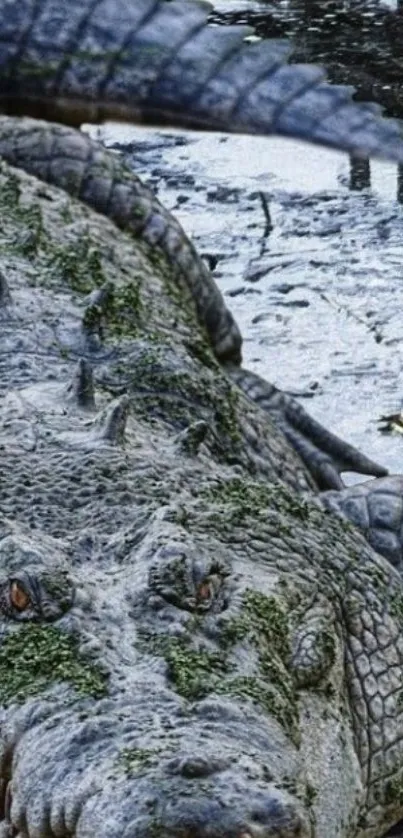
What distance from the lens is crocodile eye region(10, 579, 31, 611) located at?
142 inches

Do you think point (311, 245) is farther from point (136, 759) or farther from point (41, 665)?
point (136, 759)

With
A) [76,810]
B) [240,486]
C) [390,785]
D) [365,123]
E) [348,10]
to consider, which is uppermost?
[365,123]

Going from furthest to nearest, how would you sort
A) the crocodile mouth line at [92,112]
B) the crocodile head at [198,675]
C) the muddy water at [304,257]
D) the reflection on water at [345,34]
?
the reflection on water at [345,34] → the muddy water at [304,257] → the crocodile mouth line at [92,112] → the crocodile head at [198,675]

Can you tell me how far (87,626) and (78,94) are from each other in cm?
221

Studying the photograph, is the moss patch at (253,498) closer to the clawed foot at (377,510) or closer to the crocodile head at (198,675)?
the crocodile head at (198,675)

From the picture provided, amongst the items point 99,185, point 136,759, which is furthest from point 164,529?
point 99,185

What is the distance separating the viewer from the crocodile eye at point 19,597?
3602 mm

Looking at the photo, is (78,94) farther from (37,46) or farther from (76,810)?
(76,810)

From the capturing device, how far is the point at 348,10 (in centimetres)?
1030

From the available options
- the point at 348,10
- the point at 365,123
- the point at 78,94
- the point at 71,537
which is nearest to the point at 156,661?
the point at 71,537

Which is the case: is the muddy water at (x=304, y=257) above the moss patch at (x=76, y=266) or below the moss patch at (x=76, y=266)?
below

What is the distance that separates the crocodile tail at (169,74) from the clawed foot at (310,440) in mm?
946

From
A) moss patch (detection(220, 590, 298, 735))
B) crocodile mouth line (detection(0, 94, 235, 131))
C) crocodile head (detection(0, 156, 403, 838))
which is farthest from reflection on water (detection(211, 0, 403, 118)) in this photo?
moss patch (detection(220, 590, 298, 735))

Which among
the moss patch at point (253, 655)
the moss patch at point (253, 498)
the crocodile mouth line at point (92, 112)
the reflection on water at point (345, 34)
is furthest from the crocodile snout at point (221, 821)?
the reflection on water at point (345, 34)
